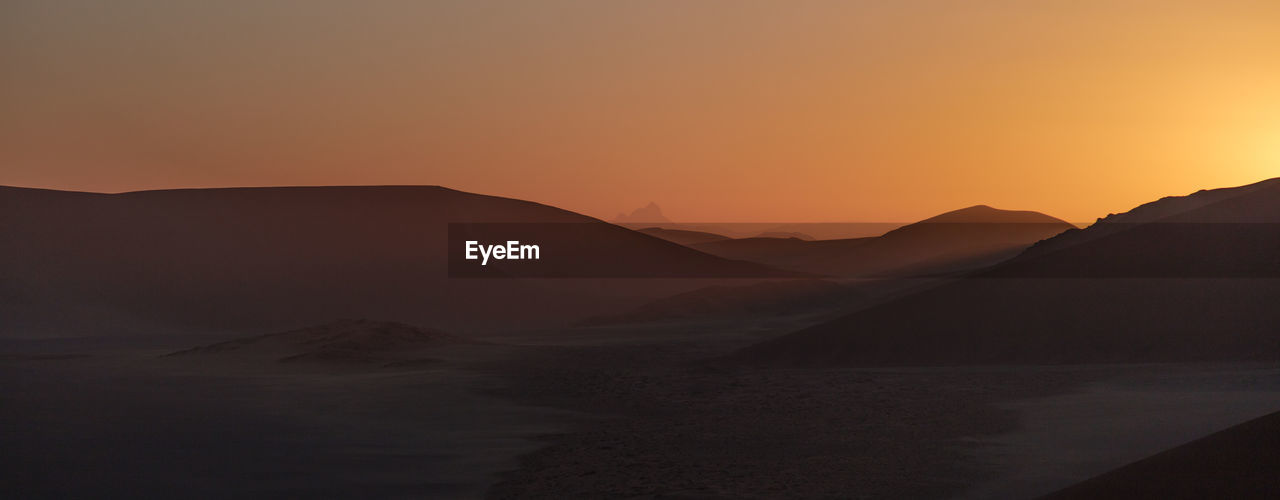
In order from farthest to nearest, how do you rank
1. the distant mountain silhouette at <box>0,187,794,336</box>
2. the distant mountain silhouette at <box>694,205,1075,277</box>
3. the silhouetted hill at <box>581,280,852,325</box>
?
the distant mountain silhouette at <box>694,205,1075,277</box> → the distant mountain silhouette at <box>0,187,794,336</box> → the silhouetted hill at <box>581,280,852,325</box>

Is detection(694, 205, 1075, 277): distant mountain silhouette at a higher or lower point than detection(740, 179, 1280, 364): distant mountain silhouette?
higher

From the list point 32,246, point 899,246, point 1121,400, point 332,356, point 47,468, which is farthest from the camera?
point 899,246

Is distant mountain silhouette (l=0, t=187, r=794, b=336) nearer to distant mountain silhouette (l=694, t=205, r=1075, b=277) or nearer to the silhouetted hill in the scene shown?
the silhouetted hill

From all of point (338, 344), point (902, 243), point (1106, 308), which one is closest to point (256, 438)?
point (338, 344)

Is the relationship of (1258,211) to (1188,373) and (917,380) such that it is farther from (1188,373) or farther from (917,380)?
(917,380)

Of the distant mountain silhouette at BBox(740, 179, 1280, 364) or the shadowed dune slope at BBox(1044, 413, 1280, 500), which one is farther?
the distant mountain silhouette at BBox(740, 179, 1280, 364)

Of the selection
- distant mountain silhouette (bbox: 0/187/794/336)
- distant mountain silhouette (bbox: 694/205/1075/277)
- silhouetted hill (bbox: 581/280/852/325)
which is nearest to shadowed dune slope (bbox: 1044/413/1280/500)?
silhouetted hill (bbox: 581/280/852/325)

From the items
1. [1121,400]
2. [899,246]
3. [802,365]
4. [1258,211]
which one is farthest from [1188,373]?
[899,246]
